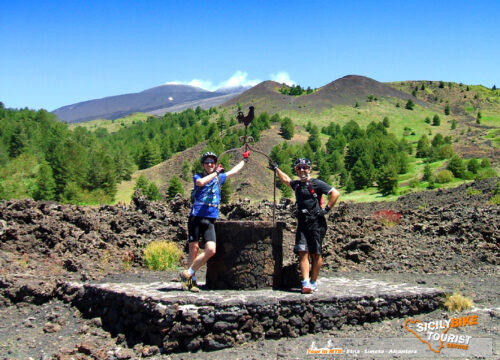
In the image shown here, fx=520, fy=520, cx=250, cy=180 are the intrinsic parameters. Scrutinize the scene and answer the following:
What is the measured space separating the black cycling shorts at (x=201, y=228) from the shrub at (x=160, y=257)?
15.6 ft

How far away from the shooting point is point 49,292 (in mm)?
9695

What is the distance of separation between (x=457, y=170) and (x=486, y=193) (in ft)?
96.6

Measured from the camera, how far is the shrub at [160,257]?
12.0 metres

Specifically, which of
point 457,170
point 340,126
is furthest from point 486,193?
point 340,126

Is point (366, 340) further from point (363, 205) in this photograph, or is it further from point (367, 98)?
point (367, 98)

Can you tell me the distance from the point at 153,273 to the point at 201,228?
4.28 meters

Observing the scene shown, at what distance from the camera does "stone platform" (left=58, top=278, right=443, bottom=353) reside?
264 inches

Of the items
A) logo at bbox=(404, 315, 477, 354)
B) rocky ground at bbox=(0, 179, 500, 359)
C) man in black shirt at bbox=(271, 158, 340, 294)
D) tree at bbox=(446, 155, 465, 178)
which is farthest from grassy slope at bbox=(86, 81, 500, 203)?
logo at bbox=(404, 315, 477, 354)

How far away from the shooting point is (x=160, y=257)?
475 inches

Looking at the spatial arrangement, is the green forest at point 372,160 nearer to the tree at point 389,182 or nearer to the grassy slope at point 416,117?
the tree at point 389,182

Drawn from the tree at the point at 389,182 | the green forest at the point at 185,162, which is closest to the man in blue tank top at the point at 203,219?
the green forest at the point at 185,162

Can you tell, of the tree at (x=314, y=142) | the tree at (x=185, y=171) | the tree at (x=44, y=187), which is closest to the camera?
the tree at (x=44, y=187)

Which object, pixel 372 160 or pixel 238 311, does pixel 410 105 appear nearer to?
pixel 372 160

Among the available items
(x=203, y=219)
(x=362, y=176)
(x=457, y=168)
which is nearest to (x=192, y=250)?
(x=203, y=219)
